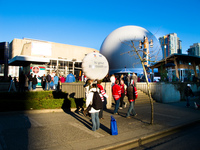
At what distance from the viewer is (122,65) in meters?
36.3

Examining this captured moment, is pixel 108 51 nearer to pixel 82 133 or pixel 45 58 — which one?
pixel 45 58

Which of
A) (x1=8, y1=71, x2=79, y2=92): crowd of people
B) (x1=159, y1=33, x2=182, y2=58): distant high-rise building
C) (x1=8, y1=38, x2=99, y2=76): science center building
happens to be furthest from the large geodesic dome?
(x1=8, y1=71, x2=79, y2=92): crowd of people

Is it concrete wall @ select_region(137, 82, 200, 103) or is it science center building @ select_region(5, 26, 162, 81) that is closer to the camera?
concrete wall @ select_region(137, 82, 200, 103)

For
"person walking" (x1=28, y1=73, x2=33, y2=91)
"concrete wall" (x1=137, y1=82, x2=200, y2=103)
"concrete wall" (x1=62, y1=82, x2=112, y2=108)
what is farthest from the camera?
"person walking" (x1=28, y1=73, x2=33, y2=91)

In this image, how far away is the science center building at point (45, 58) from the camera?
19.0 m

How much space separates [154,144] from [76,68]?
107ft

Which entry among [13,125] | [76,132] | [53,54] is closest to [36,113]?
[13,125]

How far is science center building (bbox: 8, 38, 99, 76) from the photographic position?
19.0 metres

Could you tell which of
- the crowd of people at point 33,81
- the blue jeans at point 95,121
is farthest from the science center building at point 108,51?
the blue jeans at point 95,121

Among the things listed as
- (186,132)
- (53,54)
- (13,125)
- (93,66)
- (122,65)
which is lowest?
(186,132)

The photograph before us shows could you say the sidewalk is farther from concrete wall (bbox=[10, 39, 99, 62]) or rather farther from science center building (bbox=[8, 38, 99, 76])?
concrete wall (bbox=[10, 39, 99, 62])

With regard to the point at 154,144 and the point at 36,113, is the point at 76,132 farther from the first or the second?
the point at 36,113

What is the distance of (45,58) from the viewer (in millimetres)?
18938

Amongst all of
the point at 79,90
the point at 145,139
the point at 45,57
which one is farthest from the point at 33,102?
the point at 45,57
